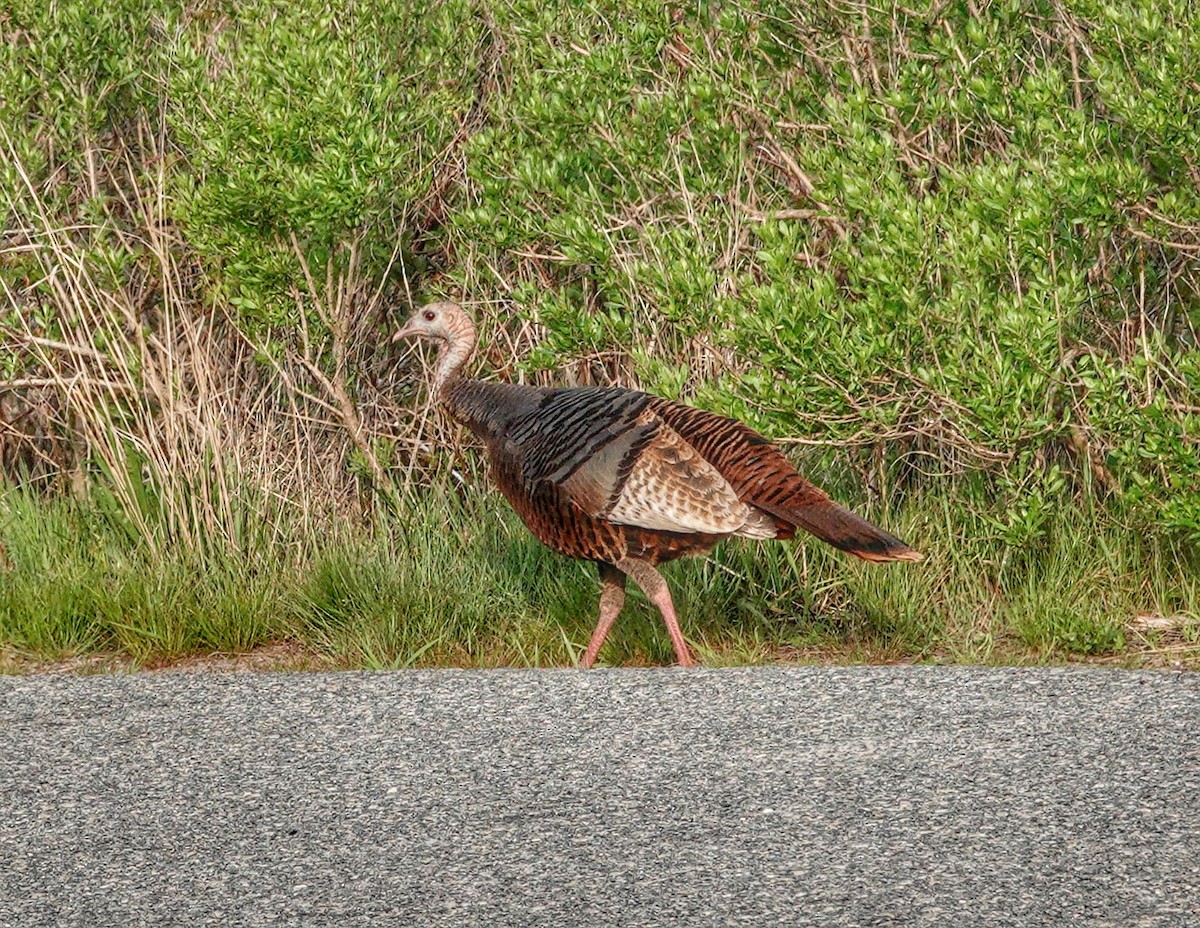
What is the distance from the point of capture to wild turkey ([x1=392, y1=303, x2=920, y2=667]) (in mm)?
5914

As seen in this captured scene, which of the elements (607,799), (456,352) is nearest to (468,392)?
(456,352)

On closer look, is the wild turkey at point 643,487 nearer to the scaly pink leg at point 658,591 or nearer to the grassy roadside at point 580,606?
the scaly pink leg at point 658,591

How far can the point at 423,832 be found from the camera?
4.14m

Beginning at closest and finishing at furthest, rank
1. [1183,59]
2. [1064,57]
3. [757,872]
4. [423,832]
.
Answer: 1. [757,872]
2. [423,832]
3. [1183,59]
4. [1064,57]

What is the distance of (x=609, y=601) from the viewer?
6289 millimetres

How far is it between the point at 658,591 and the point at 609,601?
0.86ft

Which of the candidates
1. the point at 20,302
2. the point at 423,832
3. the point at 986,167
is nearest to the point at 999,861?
the point at 423,832

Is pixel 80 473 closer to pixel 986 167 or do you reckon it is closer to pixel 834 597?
pixel 834 597

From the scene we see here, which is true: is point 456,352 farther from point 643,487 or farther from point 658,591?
point 658,591

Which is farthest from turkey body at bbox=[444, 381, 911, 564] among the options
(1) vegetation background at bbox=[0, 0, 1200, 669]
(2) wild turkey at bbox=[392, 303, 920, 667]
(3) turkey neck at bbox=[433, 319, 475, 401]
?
(3) turkey neck at bbox=[433, 319, 475, 401]

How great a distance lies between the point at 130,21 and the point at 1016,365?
448 centimetres

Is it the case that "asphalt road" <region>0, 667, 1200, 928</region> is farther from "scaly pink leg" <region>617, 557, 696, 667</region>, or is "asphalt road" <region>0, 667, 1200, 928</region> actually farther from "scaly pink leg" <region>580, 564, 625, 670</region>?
"scaly pink leg" <region>580, 564, 625, 670</region>

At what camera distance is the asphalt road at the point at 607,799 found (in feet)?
12.0

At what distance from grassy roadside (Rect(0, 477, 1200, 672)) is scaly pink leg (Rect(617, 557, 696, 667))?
0.27 m
